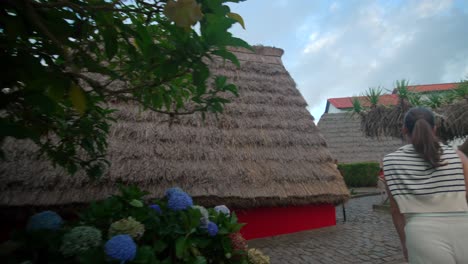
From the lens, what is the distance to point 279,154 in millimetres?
5273

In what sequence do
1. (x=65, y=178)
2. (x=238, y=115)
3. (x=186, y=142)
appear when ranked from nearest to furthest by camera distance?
1. (x=65, y=178)
2. (x=186, y=142)
3. (x=238, y=115)

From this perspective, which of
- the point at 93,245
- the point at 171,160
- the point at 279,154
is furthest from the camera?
the point at 279,154

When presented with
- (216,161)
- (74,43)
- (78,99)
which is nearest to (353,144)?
(216,161)

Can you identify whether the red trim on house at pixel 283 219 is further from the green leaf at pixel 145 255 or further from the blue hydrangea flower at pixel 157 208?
the green leaf at pixel 145 255

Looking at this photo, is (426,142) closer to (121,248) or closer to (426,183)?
(426,183)

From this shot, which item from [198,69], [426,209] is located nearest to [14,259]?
[198,69]

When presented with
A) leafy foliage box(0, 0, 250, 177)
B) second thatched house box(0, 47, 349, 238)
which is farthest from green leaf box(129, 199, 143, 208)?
second thatched house box(0, 47, 349, 238)

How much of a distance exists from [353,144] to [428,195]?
16732 mm

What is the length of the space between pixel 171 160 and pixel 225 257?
276 cm

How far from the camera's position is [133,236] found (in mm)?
1440

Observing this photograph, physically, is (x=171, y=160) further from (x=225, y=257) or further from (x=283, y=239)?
(x=225, y=257)

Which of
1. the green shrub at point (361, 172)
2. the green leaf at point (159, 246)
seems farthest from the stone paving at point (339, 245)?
the green shrub at point (361, 172)

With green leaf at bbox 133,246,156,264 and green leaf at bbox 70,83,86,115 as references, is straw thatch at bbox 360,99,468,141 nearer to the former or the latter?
green leaf at bbox 133,246,156,264

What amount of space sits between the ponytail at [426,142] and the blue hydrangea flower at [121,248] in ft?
5.64
